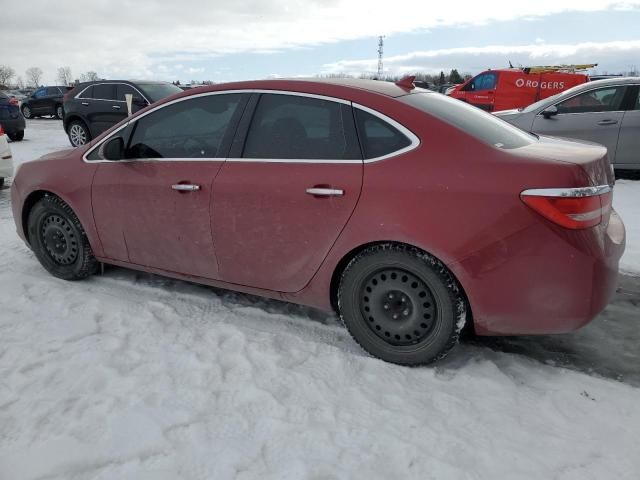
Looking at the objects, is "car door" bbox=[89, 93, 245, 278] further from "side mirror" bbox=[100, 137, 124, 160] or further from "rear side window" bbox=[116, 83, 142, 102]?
"rear side window" bbox=[116, 83, 142, 102]

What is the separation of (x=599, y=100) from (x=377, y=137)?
647 centimetres

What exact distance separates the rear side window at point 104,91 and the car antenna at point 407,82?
1003cm

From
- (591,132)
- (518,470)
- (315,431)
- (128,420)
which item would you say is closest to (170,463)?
(128,420)

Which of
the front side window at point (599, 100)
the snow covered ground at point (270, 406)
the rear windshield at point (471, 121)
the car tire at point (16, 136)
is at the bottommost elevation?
the snow covered ground at point (270, 406)

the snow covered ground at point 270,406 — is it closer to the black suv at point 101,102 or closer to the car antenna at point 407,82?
the car antenna at point 407,82

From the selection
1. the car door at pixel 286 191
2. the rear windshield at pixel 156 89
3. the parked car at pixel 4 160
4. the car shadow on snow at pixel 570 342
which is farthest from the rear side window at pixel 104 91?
the car door at pixel 286 191

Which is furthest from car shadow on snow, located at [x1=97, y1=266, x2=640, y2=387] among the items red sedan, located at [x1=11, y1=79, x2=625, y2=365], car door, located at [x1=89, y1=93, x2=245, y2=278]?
car door, located at [x1=89, y1=93, x2=245, y2=278]

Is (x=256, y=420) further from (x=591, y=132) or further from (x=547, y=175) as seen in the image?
(x=591, y=132)

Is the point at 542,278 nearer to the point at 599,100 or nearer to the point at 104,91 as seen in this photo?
the point at 599,100

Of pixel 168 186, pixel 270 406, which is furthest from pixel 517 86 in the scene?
pixel 270 406

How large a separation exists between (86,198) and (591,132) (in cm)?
712

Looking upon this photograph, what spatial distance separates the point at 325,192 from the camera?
9.41 feet

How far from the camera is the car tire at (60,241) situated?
404 cm

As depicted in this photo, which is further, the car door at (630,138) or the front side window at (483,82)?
the front side window at (483,82)
